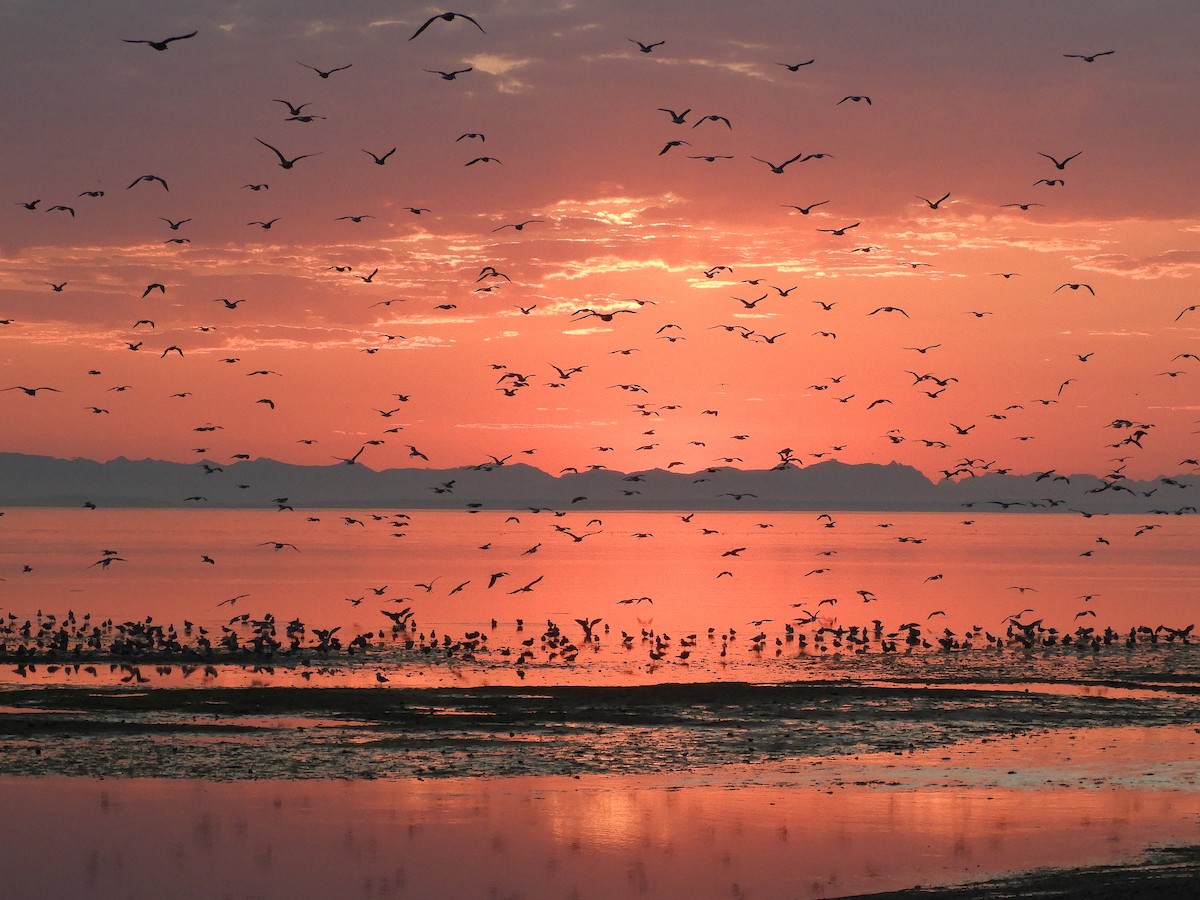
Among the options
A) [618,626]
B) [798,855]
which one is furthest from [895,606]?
[798,855]

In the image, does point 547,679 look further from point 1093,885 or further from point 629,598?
point 629,598

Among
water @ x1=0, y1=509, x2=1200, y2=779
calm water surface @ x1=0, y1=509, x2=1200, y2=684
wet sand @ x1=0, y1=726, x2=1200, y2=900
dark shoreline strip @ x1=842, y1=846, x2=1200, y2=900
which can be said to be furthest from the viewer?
calm water surface @ x1=0, y1=509, x2=1200, y2=684

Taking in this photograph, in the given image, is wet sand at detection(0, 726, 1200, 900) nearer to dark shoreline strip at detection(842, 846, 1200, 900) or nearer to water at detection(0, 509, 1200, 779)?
dark shoreline strip at detection(842, 846, 1200, 900)

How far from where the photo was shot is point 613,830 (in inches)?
1075

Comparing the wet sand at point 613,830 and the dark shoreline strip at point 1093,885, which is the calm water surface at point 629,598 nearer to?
the wet sand at point 613,830

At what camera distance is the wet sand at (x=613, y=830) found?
24.0m

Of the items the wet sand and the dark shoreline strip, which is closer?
the dark shoreline strip

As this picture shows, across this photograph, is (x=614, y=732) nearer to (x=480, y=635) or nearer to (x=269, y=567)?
(x=480, y=635)

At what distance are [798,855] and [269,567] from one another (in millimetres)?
123531

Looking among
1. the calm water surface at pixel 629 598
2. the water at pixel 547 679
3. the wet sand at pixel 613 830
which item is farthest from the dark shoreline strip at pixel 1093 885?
the calm water surface at pixel 629 598

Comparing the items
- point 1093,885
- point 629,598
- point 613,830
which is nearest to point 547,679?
point 613,830

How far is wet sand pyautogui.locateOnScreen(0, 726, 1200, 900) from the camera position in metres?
24.0

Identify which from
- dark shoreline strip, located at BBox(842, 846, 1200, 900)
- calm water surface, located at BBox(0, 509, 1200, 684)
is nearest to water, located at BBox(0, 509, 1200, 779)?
calm water surface, located at BBox(0, 509, 1200, 684)

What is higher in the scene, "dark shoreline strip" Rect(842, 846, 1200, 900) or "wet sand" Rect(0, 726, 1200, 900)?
"dark shoreline strip" Rect(842, 846, 1200, 900)
